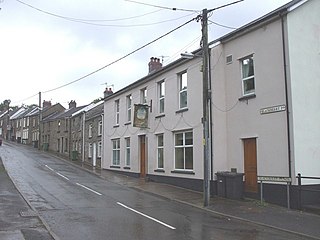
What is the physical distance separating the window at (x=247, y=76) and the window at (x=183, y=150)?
4.07 m

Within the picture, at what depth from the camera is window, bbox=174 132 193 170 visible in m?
19.2

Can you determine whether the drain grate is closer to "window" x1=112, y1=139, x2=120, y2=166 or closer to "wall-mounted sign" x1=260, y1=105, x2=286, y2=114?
"wall-mounted sign" x1=260, y1=105, x2=286, y2=114

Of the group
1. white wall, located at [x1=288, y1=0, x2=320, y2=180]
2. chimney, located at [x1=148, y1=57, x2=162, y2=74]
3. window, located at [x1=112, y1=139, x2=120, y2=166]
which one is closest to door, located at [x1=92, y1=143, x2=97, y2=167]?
window, located at [x1=112, y1=139, x2=120, y2=166]

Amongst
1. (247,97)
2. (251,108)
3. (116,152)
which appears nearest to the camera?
(251,108)

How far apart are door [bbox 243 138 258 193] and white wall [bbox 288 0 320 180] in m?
2.22

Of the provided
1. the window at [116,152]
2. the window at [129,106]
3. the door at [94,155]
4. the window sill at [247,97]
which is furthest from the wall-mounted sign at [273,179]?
the door at [94,155]

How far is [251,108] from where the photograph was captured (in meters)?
15.9

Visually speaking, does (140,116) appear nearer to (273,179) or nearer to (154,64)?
(154,64)

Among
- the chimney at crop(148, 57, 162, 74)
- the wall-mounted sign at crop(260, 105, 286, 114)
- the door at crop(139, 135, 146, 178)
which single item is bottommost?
the door at crop(139, 135, 146, 178)

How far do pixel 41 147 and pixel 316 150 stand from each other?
1926 inches

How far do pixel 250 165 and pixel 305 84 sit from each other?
3.93 m

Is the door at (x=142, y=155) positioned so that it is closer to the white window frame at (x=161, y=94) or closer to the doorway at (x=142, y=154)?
the doorway at (x=142, y=154)

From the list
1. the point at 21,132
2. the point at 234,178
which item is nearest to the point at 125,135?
the point at 234,178

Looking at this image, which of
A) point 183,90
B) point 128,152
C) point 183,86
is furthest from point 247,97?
point 128,152
